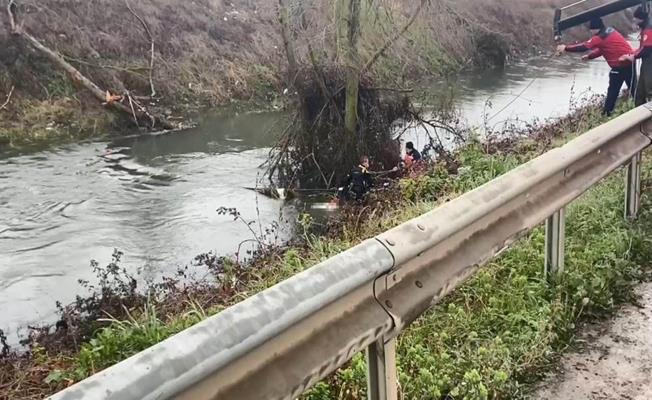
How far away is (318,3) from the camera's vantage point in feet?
45.5

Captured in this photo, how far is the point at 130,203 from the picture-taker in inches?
509

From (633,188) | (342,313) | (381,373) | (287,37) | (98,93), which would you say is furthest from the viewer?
(98,93)

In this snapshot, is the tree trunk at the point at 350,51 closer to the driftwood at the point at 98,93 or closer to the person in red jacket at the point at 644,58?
the person in red jacket at the point at 644,58

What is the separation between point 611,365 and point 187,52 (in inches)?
946

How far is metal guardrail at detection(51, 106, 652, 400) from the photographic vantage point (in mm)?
1642

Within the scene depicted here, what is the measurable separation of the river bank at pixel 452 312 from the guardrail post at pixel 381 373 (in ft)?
1.87

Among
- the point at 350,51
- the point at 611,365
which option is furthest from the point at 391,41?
the point at 611,365

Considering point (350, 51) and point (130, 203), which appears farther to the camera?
point (350, 51)

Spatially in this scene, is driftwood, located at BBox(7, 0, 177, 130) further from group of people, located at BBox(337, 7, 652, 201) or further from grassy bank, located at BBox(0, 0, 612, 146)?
group of people, located at BBox(337, 7, 652, 201)

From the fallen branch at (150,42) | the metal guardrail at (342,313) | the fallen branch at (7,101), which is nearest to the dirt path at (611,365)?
the metal guardrail at (342,313)

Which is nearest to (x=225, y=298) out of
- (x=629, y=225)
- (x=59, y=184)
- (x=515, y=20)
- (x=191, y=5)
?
(x=629, y=225)

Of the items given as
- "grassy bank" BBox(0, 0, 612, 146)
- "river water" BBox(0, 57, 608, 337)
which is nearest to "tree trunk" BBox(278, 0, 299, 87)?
"grassy bank" BBox(0, 0, 612, 146)

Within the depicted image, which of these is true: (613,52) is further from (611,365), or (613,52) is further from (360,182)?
(611,365)

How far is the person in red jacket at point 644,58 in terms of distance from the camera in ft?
35.6
